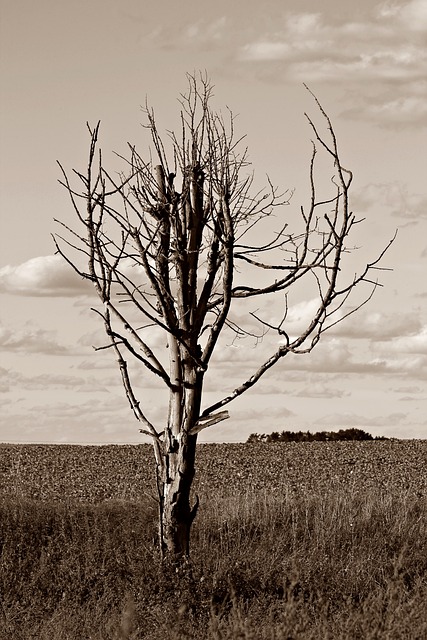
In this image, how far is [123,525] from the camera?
14375 mm

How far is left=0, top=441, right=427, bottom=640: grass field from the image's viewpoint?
316 inches

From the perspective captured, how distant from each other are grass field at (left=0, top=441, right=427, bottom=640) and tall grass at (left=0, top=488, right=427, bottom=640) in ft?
0.09

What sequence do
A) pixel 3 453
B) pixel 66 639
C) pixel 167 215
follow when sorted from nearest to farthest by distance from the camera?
1. pixel 66 639
2. pixel 167 215
3. pixel 3 453

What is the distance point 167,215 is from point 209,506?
6179 millimetres

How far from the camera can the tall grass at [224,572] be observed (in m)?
7.98

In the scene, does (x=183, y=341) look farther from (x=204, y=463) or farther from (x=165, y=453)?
(x=204, y=463)

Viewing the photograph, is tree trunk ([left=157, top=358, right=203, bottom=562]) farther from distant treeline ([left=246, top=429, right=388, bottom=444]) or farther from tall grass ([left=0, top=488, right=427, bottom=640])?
distant treeline ([left=246, top=429, right=388, bottom=444])

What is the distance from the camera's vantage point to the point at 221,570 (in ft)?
35.5

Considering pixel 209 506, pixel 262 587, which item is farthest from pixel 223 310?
pixel 209 506

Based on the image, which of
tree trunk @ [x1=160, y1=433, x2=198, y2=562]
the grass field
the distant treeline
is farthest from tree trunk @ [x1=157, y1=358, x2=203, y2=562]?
the distant treeline

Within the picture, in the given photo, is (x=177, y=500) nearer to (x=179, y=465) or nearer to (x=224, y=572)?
(x=179, y=465)

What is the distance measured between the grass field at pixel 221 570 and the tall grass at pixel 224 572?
26 millimetres

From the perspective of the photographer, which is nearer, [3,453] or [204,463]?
[204,463]

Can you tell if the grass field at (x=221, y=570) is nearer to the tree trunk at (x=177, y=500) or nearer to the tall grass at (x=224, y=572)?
the tall grass at (x=224, y=572)
